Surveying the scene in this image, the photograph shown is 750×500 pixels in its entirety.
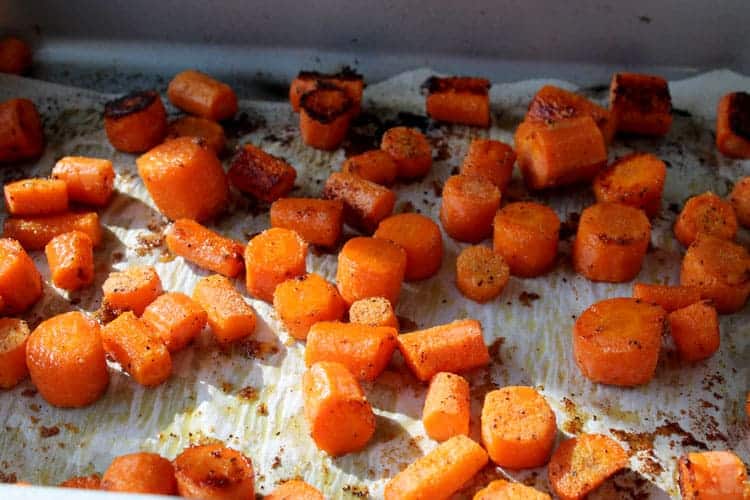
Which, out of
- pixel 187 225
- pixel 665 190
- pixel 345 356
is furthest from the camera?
pixel 665 190

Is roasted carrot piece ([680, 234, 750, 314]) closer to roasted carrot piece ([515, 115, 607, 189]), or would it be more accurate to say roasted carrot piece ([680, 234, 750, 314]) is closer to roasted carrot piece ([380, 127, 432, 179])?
roasted carrot piece ([515, 115, 607, 189])

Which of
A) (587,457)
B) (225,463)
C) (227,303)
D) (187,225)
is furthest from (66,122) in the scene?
(587,457)

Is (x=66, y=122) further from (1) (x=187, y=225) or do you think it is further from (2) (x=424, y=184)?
(2) (x=424, y=184)

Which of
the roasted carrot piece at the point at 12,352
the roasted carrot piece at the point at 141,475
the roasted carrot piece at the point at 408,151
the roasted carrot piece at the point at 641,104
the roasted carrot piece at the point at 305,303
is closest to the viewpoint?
the roasted carrot piece at the point at 141,475

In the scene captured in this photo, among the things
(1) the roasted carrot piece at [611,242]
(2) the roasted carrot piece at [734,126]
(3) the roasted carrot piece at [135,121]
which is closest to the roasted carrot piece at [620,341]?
(1) the roasted carrot piece at [611,242]

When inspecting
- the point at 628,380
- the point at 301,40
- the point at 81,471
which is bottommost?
the point at 81,471

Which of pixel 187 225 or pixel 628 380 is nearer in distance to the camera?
pixel 628 380

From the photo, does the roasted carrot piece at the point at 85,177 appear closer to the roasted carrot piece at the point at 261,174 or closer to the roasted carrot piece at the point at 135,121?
the roasted carrot piece at the point at 135,121
